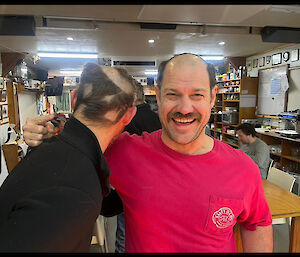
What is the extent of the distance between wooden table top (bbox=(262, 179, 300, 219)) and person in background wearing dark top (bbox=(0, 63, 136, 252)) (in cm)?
146

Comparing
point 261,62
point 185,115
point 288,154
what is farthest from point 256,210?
point 261,62

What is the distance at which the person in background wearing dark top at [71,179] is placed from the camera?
0.39 metres

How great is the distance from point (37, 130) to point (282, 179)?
7.65ft

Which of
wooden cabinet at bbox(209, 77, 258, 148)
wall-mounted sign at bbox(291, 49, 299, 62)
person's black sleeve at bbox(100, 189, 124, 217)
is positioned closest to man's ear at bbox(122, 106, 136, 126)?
person's black sleeve at bbox(100, 189, 124, 217)

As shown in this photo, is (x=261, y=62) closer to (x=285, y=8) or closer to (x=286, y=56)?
(x=286, y=56)

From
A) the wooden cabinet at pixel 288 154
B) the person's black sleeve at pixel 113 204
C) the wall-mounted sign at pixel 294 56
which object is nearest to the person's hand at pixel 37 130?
the person's black sleeve at pixel 113 204

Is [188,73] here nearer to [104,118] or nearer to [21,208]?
[104,118]

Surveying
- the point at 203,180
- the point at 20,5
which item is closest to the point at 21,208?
the point at 20,5

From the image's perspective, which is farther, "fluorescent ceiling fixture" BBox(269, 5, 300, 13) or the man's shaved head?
the man's shaved head

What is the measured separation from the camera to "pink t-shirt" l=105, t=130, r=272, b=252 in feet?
2.03

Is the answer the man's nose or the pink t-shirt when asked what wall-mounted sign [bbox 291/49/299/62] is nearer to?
the pink t-shirt

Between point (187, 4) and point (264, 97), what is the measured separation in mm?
4875

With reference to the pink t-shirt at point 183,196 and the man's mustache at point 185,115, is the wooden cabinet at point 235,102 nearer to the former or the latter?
the pink t-shirt at point 183,196

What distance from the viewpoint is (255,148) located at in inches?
104
